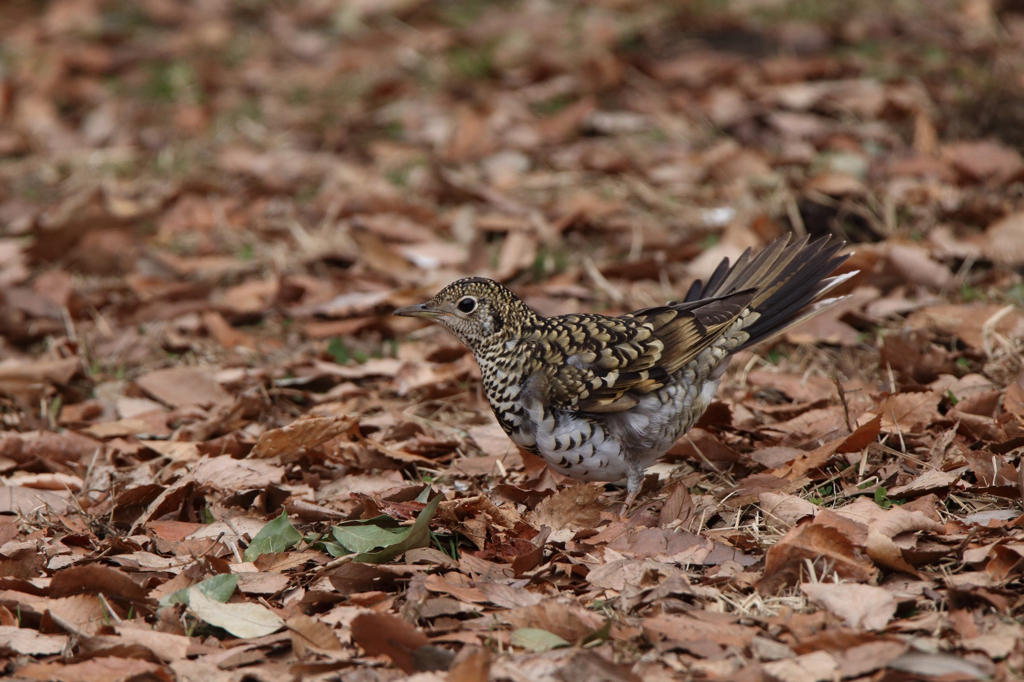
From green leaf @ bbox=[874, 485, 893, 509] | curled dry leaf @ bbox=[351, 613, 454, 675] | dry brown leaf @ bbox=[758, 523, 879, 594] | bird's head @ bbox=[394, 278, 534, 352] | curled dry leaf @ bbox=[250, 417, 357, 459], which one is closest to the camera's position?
curled dry leaf @ bbox=[351, 613, 454, 675]

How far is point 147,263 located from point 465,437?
3.26 m

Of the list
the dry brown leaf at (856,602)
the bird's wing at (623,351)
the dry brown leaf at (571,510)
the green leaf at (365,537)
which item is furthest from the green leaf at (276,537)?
the dry brown leaf at (856,602)

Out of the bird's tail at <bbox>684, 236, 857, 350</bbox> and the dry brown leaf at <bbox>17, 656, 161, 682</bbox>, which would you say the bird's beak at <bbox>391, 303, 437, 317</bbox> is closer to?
the bird's tail at <bbox>684, 236, 857, 350</bbox>

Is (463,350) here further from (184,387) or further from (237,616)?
(237,616)

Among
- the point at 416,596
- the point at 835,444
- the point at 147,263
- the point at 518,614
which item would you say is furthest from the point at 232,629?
the point at 147,263

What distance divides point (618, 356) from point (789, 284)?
0.91 metres

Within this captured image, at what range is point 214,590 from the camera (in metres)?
3.63

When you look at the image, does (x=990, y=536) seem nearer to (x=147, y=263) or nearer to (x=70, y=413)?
(x=70, y=413)

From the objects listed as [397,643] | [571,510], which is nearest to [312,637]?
[397,643]

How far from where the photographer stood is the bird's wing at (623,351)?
4.43 meters

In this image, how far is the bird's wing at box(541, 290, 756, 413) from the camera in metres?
4.43

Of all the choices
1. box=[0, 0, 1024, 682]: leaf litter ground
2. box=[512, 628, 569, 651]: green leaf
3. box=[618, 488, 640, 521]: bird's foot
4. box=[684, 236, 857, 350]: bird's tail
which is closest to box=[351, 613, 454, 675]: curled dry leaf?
box=[0, 0, 1024, 682]: leaf litter ground

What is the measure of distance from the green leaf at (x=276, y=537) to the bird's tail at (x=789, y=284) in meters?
2.11

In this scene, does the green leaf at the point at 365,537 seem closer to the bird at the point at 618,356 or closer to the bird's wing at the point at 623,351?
the bird at the point at 618,356
